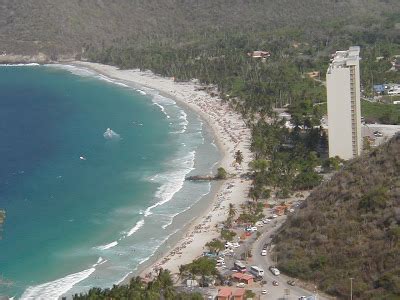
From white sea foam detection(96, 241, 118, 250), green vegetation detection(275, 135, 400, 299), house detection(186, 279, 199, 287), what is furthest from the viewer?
white sea foam detection(96, 241, 118, 250)

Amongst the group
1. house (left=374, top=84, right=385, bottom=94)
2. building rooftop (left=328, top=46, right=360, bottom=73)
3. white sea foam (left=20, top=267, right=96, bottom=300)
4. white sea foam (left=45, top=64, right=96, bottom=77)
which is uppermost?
building rooftop (left=328, top=46, right=360, bottom=73)

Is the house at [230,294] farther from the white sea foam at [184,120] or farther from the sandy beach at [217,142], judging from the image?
the white sea foam at [184,120]

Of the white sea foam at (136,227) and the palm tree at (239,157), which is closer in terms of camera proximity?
the white sea foam at (136,227)

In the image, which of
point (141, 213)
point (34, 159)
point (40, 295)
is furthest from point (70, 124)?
point (40, 295)

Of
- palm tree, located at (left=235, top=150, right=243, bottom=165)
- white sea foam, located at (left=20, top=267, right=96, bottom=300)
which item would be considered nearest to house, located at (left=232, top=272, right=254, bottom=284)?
white sea foam, located at (left=20, top=267, right=96, bottom=300)

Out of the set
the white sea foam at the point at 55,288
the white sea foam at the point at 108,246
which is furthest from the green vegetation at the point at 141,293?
the white sea foam at the point at 108,246

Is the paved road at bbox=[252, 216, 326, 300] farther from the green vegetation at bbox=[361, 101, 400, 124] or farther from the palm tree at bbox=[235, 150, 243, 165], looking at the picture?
the green vegetation at bbox=[361, 101, 400, 124]

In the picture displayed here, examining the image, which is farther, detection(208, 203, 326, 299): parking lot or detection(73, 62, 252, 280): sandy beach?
detection(73, 62, 252, 280): sandy beach
